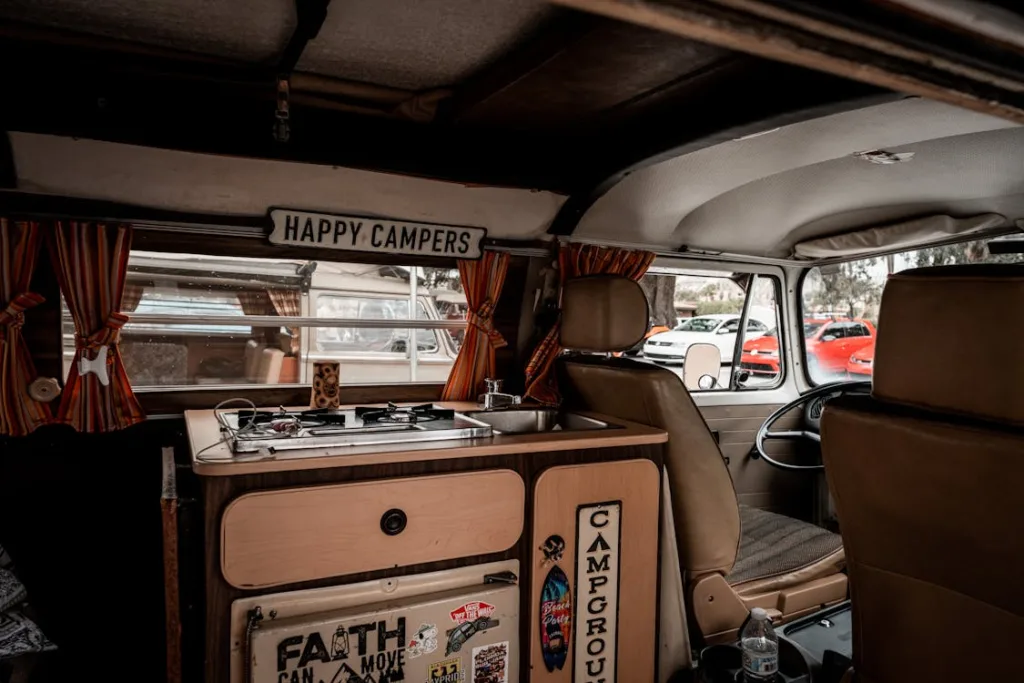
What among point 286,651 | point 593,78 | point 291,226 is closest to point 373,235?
point 291,226

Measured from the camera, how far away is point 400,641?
1802 mm

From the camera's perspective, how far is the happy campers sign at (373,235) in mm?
2771

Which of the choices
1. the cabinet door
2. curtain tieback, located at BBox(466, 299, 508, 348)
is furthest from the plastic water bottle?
curtain tieback, located at BBox(466, 299, 508, 348)

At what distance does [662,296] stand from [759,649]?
7.58 ft

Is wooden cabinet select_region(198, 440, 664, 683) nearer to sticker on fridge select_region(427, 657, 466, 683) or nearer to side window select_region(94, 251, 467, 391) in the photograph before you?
sticker on fridge select_region(427, 657, 466, 683)

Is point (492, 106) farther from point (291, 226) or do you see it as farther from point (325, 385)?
point (325, 385)

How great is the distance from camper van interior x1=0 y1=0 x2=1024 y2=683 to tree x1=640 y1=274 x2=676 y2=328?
0.17 m

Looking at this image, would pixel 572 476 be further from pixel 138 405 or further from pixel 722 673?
pixel 138 405

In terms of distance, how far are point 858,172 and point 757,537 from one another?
5.77 feet

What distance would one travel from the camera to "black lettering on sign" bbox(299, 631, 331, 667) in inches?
66.8

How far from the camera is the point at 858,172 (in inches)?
117

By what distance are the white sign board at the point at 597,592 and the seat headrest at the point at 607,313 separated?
2.39 ft

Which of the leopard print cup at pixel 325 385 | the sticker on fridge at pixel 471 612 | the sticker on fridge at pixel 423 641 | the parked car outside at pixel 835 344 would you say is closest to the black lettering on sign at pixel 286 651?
the sticker on fridge at pixel 423 641

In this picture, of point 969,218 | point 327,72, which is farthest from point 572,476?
point 969,218
